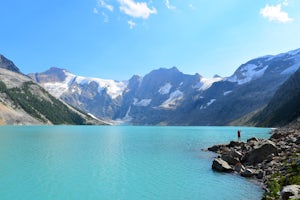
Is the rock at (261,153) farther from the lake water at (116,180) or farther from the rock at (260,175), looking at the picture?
the rock at (260,175)

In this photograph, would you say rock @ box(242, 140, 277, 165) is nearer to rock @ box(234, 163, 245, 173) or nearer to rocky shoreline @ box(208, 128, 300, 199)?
rocky shoreline @ box(208, 128, 300, 199)

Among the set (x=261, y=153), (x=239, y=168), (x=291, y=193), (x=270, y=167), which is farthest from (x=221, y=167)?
(x=291, y=193)

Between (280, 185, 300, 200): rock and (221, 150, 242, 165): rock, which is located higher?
(221, 150, 242, 165): rock

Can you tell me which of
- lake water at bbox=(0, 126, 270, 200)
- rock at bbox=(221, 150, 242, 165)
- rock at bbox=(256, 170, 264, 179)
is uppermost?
rock at bbox=(221, 150, 242, 165)

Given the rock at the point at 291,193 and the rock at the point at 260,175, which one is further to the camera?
the rock at the point at 260,175

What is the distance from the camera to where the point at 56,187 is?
34.3 meters

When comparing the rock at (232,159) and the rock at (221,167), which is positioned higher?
the rock at (232,159)

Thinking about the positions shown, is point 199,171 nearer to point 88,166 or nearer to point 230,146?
point 88,166

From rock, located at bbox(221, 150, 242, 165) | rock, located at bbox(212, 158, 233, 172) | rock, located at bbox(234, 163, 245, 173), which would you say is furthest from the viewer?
rock, located at bbox(221, 150, 242, 165)

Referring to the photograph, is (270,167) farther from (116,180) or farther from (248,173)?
(116,180)

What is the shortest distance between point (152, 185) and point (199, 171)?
1152cm

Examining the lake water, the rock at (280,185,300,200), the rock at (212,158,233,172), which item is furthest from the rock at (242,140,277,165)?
the rock at (280,185,300,200)

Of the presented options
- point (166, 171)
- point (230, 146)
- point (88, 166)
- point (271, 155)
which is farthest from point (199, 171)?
point (230, 146)

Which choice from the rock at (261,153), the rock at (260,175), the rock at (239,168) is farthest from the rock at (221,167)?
the rock at (261,153)
